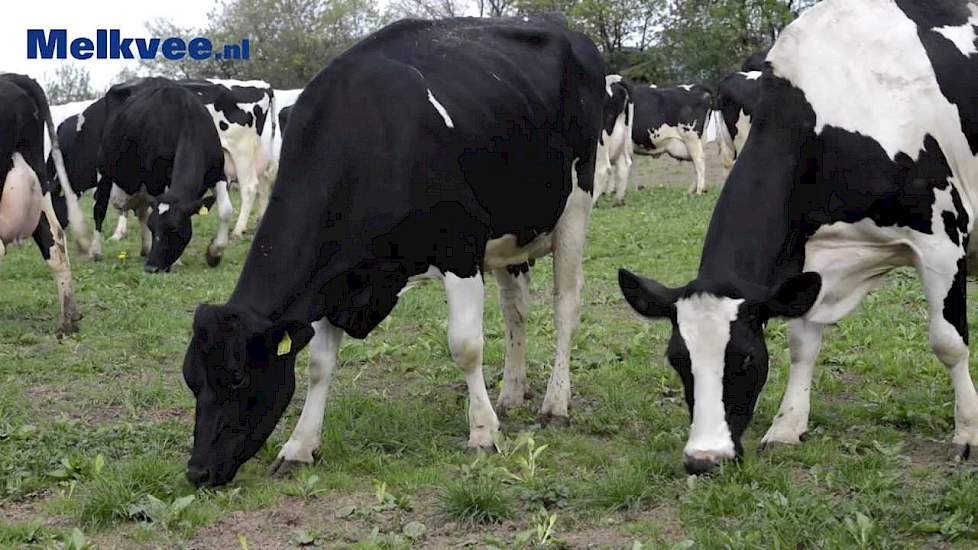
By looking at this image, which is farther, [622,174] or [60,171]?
[622,174]

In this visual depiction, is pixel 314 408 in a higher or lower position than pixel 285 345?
lower

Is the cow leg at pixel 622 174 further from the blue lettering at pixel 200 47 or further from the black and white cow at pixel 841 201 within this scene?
the blue lettering at pixel 200 47

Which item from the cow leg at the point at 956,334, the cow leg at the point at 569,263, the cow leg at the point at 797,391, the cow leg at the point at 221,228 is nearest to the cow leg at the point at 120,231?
the cow leg at the point at 221,228

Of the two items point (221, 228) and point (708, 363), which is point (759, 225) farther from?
point (221, 228)

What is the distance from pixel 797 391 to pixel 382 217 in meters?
2.44

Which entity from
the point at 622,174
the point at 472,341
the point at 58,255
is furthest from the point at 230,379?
the point at 622,174

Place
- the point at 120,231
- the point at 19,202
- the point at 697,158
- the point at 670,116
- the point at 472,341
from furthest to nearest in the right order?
the point at 670,116 → the point at 697,158 → the point at 120,231 → the point at 19,202 → the point at 472,341

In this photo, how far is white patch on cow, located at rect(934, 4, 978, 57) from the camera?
6.27m

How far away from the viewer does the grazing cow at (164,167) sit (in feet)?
46.7

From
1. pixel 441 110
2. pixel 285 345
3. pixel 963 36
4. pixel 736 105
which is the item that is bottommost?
pixel 285 345

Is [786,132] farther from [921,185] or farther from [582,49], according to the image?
[582,49]

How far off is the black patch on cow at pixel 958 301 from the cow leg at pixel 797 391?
0.82m

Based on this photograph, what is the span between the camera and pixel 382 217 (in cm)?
594

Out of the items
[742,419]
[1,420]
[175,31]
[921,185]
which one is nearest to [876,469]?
[742,419]
